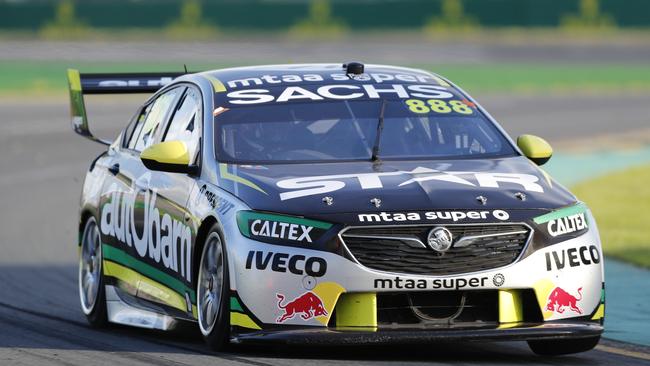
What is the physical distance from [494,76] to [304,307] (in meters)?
44.3

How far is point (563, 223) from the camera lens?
24.7 feet

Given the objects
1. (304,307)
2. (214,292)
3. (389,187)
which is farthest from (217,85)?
(304,307)

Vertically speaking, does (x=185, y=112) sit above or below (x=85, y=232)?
above

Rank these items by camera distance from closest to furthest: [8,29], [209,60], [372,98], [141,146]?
[372,98], [141,146], [209,60], [8,29]

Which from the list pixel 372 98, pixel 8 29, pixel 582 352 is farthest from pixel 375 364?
pixel 8 29

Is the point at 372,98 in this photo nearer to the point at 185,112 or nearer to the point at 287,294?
the point at 185,112

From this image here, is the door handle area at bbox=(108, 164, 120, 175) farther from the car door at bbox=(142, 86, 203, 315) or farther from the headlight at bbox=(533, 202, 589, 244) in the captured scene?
the headlight at bbox=(533, 202, 589, 244)

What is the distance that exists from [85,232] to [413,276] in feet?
11.7

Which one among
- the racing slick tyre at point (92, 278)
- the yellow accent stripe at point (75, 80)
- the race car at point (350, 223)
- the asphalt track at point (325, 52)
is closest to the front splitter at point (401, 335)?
the race car at point (350, 223)

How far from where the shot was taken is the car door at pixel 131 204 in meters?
8.96

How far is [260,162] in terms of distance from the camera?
8.25m

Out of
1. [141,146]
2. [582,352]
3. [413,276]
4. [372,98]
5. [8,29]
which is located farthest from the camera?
[8,29]

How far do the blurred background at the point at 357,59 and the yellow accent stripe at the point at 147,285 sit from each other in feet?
2.74

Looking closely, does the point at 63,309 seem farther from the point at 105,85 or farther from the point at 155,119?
the point at 105,85
